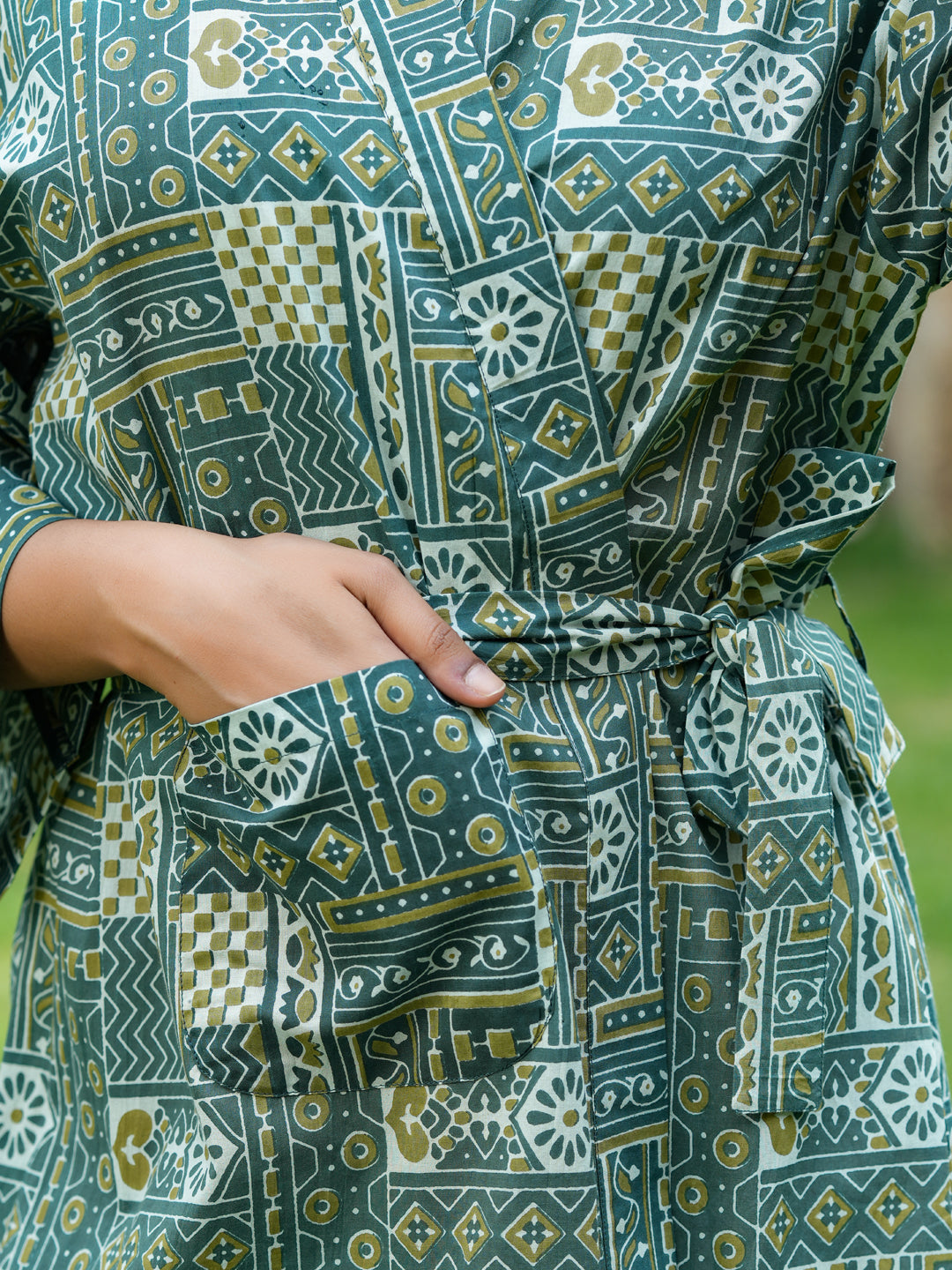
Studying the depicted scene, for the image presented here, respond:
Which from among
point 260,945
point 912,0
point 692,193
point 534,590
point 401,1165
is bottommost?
point 401,1165

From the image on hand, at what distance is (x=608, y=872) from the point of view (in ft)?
2.92

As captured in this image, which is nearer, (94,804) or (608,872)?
(608,872)

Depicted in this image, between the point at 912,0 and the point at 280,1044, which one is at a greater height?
the point at 912,0

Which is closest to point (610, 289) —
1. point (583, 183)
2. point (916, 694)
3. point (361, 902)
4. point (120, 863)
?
point (583, 183)

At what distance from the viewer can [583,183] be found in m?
0.84

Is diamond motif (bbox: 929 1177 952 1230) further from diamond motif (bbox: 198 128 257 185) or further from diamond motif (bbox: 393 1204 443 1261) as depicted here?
diamond motif (bbox: 198 128 257 185)

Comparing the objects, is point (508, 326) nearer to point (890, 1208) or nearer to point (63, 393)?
point (63, 393)

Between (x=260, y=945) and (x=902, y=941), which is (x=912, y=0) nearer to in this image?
(x=902, y=941)

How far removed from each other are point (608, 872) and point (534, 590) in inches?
7.8

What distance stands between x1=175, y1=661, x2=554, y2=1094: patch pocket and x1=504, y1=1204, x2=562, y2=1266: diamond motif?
0.09 metres

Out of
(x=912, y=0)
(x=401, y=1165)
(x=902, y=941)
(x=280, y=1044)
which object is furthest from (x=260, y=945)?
(x=912, y=0)

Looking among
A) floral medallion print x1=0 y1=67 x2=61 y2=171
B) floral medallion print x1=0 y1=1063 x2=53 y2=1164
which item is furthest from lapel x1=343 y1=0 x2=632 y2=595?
floral medallion print x1=0 y1=1063 x2=53 y2=1164

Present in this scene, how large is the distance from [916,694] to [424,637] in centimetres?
415

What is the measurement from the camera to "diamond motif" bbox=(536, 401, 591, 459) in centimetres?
87
